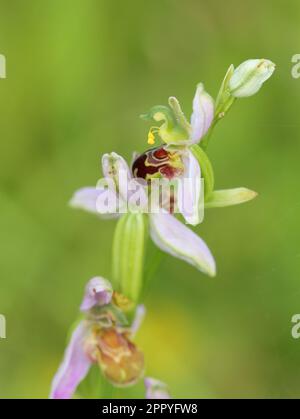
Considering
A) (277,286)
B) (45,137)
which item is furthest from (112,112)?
(277,286)

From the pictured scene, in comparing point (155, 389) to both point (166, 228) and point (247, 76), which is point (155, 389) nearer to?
point (166, 228)

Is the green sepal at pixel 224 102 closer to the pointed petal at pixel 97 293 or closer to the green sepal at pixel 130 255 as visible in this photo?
the green sepal at pixel 130 255

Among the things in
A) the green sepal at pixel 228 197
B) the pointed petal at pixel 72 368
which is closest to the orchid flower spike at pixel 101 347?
the pointed petal at pixel 72 368

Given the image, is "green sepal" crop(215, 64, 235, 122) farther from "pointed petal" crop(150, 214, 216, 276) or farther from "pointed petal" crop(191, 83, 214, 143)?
"pointed petal" crop(150, 214, 216, 276)

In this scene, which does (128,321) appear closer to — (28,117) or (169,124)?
(169,124)

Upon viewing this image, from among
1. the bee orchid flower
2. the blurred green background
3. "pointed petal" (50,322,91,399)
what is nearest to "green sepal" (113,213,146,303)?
the bee orchid flower
